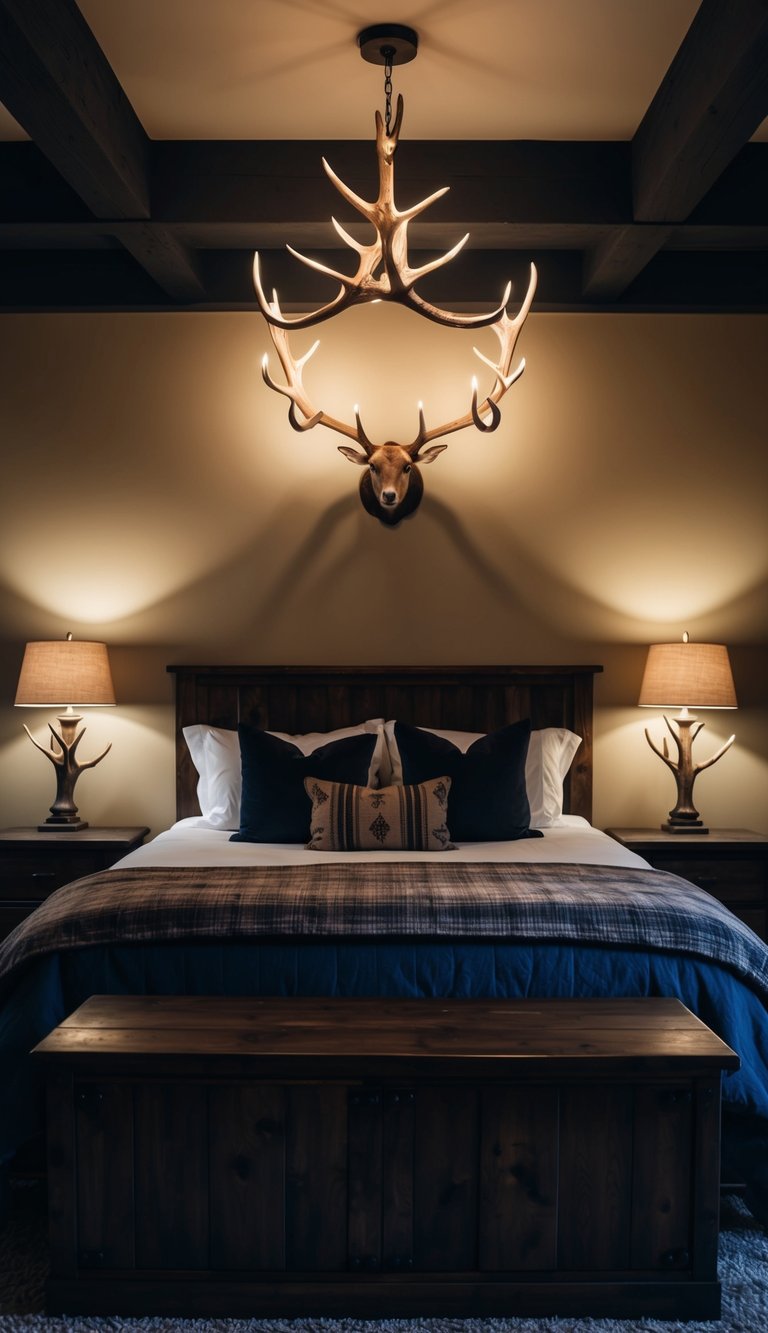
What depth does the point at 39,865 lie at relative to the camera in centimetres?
371

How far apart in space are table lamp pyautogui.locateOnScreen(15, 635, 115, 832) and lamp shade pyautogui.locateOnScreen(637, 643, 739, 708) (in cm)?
204

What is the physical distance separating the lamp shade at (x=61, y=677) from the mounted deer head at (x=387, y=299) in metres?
1.16

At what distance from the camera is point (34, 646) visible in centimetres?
387

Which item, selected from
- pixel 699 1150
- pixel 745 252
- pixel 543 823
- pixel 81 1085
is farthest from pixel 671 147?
pixel 81 1085

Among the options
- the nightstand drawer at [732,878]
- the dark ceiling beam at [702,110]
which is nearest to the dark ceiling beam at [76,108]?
the dark ceiling beam at [702,110]

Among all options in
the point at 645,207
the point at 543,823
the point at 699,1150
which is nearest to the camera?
the point at 699,1150

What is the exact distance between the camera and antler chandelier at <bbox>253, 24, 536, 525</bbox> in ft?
9.12

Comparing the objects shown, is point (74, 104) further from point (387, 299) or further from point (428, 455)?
point (428, 455)

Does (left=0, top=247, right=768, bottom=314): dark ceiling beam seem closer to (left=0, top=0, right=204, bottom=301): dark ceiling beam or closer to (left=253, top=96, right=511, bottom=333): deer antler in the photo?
(left=0, top=0, right=204, bottom=301): dark ceiling beam

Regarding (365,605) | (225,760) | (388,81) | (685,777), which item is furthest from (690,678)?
(388,81)

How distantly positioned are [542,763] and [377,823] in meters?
0.84

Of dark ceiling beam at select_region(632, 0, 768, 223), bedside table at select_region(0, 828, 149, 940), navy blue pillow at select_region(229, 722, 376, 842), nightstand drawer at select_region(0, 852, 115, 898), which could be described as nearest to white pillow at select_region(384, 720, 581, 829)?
navy blue pillow at select_region(229, 722, 376, 842)

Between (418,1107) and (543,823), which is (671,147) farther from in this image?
(418,1107)

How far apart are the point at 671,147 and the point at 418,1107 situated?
2562mm
